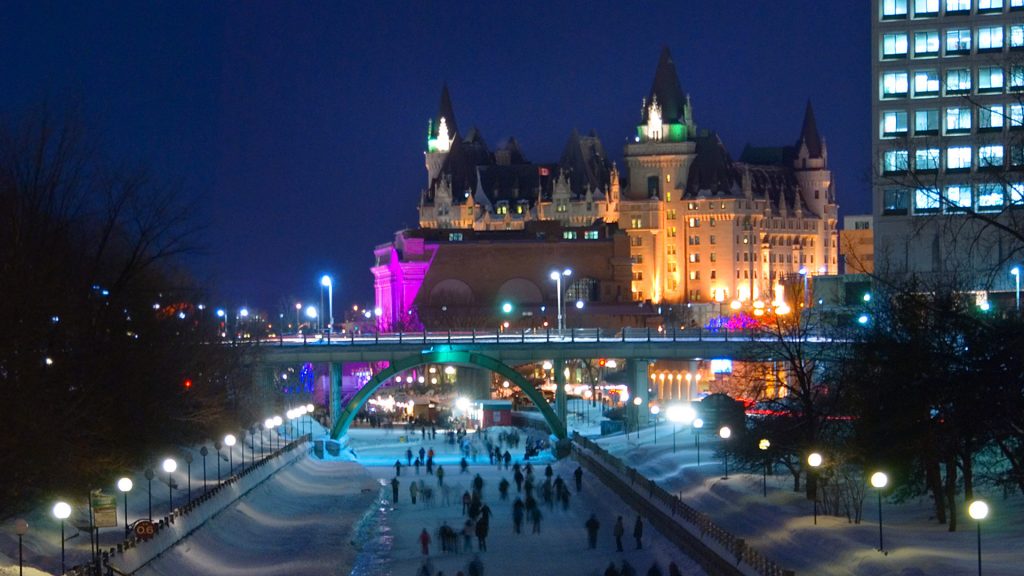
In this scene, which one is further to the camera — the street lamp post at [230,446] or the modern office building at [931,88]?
the modern office building at [931,88]

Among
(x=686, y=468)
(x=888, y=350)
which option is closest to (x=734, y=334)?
(x=686, y=468)

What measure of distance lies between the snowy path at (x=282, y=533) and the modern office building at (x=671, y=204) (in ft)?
336

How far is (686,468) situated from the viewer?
50.5m

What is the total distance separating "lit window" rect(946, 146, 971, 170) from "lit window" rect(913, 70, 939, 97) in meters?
4.27

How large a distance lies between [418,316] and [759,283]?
44.5 meters

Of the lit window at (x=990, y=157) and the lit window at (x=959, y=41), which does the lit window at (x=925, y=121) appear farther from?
the lit window at (x=990, y=157)

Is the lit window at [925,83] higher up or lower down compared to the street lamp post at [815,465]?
higher up

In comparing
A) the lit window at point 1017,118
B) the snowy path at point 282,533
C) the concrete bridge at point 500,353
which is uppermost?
the lit window at point 1017,118

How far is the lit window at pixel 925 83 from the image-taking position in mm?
A: 72562

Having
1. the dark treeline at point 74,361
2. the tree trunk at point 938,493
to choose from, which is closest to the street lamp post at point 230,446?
the dark treeline at point 74,361

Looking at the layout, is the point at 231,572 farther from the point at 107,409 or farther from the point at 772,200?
the point at 772,200

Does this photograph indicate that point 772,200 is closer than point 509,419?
No

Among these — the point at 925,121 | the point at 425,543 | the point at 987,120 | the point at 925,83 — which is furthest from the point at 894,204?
the point at 425,543

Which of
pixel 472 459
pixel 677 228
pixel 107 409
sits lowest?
pixel 472 459
